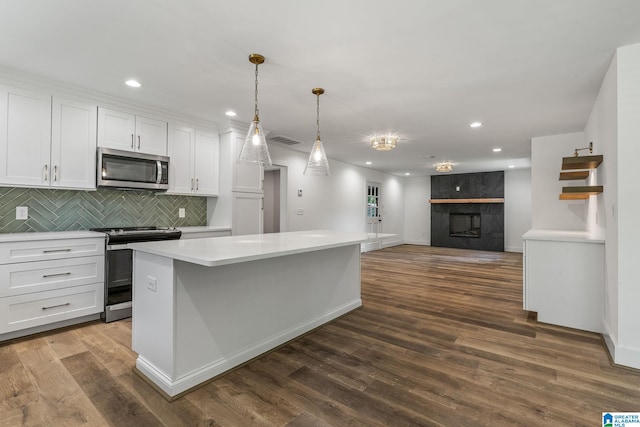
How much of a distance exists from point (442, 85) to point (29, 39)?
11.3ft

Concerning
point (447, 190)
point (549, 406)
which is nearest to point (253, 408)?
point (549, 406)

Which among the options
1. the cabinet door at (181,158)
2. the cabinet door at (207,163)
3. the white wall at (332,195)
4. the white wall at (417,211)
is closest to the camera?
the cabinet door at (181,158)

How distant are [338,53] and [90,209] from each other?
10.7 ft

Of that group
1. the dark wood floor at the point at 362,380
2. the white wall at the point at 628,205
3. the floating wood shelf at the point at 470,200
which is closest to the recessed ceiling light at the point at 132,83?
the dark wood floor at the point at 362,380

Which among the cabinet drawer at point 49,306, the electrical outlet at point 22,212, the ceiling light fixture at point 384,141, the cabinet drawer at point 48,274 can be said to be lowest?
the cabinet drawer at point 49,306

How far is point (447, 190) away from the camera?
9.70 meters

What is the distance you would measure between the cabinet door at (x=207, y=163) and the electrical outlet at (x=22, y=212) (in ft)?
5.64

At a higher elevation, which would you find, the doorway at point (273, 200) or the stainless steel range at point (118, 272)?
the doorway at point (273, 200)

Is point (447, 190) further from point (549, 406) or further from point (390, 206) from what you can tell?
point (549, 406)

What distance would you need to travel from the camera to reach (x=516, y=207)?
8727mm

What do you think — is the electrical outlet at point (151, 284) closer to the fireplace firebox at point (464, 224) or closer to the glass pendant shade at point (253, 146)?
the glass pendant shade at point (253, 146)

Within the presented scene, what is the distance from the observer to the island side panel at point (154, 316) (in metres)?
1.94

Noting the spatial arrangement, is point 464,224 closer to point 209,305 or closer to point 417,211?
point 417,211

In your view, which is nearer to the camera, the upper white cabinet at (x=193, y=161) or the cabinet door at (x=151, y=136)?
the cabinet door at (x=151, y=136)
